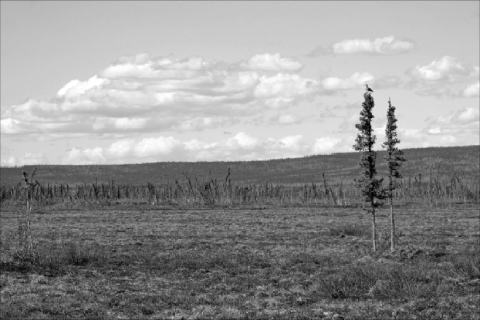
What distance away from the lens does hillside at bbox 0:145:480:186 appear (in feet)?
488

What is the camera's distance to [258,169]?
175m

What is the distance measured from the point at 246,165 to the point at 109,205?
9685 cm

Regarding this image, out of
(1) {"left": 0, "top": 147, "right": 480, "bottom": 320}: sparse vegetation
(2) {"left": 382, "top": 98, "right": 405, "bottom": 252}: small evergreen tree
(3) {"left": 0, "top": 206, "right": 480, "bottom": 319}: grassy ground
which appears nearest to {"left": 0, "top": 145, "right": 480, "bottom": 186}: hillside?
(1) {"left": 0, "top": 147, "right": 480, "bottom": 320}: sparse vegetation

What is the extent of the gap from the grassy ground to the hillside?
108 metres

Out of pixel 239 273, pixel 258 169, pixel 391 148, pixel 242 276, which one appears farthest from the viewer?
pixel 258 169

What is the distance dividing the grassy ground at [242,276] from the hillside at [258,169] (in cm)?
10770

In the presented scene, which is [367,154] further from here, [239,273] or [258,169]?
[258,169]

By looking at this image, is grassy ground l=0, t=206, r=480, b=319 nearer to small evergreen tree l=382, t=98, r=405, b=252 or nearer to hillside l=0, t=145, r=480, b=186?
small evergreen tree l=382, t=98, r=405, b=252

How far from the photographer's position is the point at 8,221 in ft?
178

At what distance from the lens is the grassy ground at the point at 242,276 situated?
19.7 m

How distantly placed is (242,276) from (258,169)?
5868 inches

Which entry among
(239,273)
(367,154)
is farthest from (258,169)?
(239,273)

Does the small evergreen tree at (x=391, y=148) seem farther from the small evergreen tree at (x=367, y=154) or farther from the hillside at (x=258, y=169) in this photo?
the hillside at (x=258, y=169)

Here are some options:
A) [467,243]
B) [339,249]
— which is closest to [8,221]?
[339,249]
